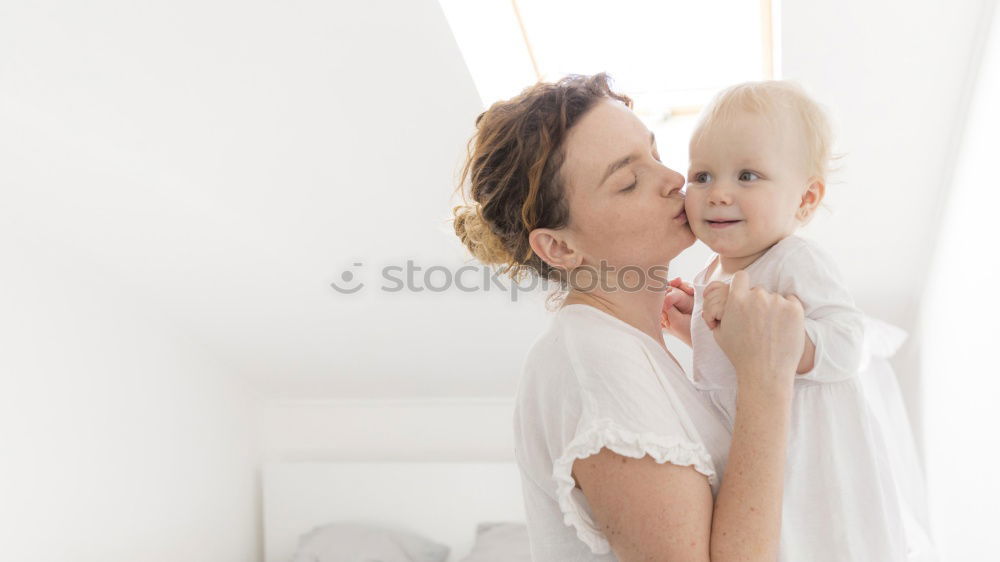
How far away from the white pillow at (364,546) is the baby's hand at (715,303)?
292 cm

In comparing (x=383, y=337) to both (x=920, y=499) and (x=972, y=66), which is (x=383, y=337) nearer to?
(x=920, y=499)

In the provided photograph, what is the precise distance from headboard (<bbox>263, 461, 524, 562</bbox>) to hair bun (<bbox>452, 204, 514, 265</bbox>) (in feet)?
8.71

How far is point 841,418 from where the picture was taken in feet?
4.17

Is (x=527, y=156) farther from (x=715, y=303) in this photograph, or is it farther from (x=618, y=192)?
(x=715, y=303)

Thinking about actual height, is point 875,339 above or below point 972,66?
below

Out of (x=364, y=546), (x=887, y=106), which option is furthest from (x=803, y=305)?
(x=364, y=546)

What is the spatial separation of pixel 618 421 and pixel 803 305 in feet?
1.08

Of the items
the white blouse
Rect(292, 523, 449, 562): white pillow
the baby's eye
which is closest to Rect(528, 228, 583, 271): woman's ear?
the white blouse

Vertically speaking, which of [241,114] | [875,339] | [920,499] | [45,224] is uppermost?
[241,114]

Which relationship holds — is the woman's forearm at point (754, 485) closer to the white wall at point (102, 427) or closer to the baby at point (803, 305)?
the baby at point (803, 305)

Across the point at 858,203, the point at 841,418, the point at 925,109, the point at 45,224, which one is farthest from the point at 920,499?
the point at 45,224

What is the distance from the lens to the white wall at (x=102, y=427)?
3.09 m

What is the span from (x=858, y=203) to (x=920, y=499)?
0.96 m

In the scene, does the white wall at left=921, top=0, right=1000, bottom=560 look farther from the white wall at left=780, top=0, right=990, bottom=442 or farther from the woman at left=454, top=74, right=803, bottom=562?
the woman at left=454, top=74, right=803, bottom=562
